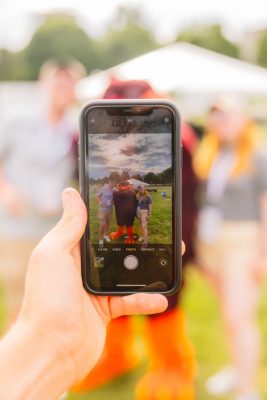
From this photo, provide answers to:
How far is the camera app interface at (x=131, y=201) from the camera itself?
1.04 metres

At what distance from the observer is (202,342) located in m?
3.09

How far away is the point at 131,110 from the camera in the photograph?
1069 mm

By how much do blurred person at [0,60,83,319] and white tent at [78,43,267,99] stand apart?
5.20ft

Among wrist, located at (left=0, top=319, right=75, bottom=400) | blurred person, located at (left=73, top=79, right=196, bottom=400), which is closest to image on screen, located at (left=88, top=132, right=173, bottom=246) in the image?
wrist, located at (left=0, top=319, right=75, bottom=400)

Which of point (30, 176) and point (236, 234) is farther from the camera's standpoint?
point (30, 176)

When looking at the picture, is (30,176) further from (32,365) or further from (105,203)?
(32,365)

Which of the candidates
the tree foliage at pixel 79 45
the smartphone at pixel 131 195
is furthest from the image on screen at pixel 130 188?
the tree foliage at pixel 79 45

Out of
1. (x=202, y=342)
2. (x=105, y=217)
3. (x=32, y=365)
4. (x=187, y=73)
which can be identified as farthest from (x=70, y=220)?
(x=187, y=73)

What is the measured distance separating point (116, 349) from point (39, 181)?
0.74m

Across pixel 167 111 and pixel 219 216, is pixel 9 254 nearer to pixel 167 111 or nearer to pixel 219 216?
pixel 219 216

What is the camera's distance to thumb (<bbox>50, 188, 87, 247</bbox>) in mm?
997

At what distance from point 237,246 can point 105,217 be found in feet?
5.26

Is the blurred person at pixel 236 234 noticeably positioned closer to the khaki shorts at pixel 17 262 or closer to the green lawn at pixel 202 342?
the green lawn at pixel 202 342

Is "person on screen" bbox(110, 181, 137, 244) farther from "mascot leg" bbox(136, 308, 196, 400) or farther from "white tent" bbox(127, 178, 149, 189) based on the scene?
"mascot leg" bbox(136, 308, 196, 400)
